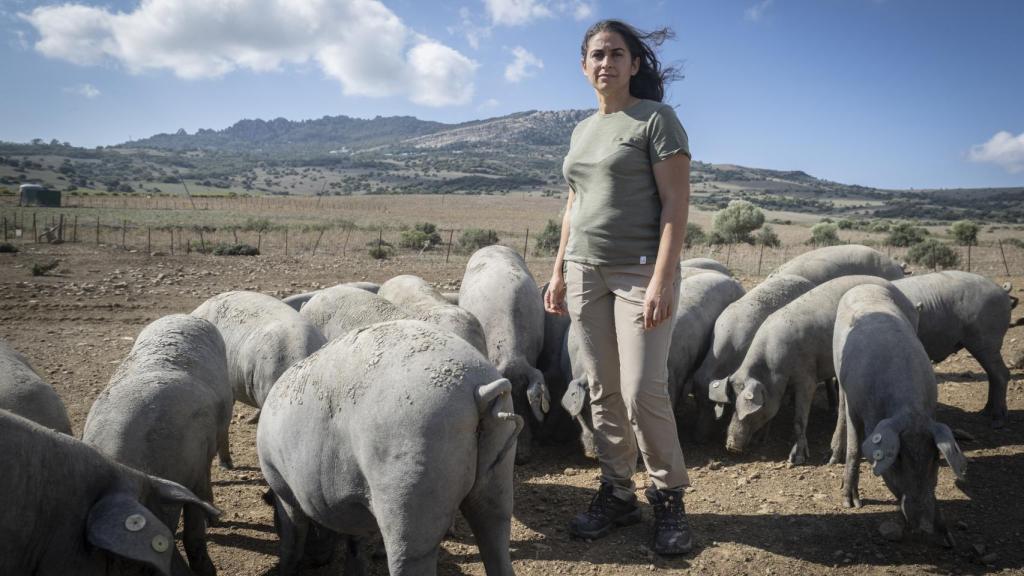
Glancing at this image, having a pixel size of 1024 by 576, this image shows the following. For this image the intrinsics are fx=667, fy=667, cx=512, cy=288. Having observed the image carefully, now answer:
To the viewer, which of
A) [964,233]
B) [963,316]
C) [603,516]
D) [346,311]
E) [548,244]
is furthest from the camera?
[964,233]

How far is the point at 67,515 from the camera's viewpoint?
2.82 metres

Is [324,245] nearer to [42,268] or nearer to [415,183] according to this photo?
[42,268]

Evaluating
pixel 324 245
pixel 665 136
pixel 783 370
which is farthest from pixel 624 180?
pixel 324 245

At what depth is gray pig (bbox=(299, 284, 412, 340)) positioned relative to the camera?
654 centimetres

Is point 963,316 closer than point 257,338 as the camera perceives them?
No

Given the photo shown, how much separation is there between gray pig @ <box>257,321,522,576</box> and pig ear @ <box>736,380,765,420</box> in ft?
11.3

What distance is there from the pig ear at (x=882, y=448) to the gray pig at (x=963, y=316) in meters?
3.81

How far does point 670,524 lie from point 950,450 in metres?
1.73

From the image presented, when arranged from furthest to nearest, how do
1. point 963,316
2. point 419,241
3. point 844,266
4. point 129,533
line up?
point 419,241 < point 844,266 < point 963,316 < point 129,533

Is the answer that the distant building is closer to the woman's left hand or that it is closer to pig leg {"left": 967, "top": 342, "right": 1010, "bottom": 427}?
the woman's left hand

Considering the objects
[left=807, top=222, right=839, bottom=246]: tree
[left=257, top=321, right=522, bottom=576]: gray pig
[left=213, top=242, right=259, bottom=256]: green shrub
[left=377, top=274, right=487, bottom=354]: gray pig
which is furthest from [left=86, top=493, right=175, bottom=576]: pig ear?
[left=807, top=222, right=839, bottom=246]: tree

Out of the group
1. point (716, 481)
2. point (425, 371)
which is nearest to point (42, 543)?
point (425, 371)

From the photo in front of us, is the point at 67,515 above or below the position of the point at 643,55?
below

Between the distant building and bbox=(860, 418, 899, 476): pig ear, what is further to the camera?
the distant building
